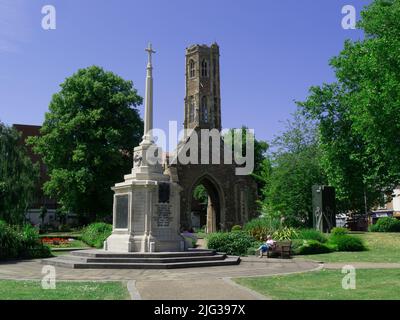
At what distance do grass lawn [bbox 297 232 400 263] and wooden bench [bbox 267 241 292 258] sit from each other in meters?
1.11

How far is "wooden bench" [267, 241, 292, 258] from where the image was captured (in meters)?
19.5

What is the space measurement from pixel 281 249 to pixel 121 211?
743 centimetres

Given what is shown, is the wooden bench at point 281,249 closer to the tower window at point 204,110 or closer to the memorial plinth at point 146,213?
the memorial plinth at point 146,213

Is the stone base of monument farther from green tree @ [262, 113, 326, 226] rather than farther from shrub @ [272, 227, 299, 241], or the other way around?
green tree @ [262, 113, 326, 226]

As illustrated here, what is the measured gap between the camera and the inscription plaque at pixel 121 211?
56.7ft

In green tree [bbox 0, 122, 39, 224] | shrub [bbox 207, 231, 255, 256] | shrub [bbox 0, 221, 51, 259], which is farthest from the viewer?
green tree [bbox 0, 122, 39, 224]

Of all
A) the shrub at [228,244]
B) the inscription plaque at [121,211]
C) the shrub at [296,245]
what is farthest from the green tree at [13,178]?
the shrub at [296,245]

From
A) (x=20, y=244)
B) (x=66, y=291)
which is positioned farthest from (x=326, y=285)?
(x=20, y=244)

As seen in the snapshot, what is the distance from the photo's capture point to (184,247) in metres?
17.9

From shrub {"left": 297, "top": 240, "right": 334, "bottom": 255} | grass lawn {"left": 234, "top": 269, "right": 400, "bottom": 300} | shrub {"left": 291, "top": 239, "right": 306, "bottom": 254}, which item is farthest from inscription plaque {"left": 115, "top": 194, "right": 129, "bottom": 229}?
shrub {"left": 297, "top": 240, "right": 334, "bottom": 255}

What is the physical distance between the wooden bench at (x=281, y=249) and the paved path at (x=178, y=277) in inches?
72.7

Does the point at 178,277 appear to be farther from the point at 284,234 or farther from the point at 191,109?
the point at 191,109

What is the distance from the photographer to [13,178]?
2973 cm
